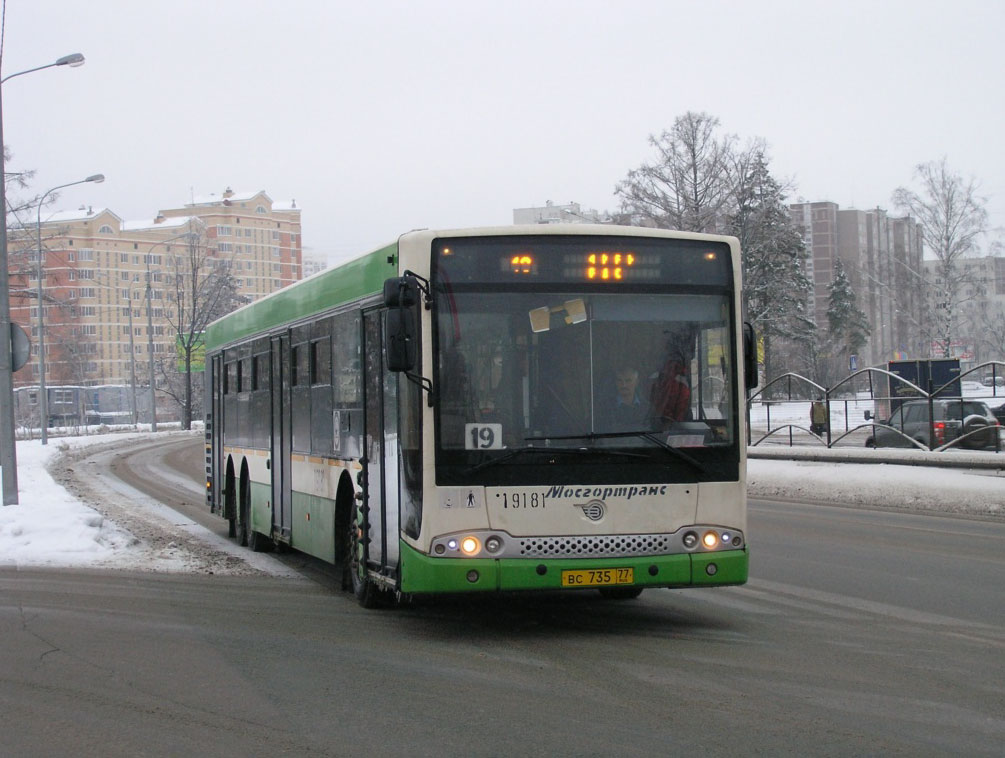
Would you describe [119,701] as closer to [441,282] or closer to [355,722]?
[355,722]

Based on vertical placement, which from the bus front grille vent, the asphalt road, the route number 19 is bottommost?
the asphalt road

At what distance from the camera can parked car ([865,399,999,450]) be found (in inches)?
1002

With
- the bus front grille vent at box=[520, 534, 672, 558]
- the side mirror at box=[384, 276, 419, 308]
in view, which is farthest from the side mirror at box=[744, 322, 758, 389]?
the side mirror at box=[384, 276, 419, 308]

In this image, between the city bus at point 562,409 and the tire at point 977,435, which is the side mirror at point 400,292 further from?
the tire at point 977,435

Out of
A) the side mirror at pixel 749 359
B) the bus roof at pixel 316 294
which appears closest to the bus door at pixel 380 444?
the bus roof at pixel 316 294

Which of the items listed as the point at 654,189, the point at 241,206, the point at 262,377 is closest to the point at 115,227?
the point at 241,206

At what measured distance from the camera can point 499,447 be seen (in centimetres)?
855

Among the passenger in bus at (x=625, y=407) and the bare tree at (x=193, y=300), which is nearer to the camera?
the passenger in bus at (x=625, y=407)

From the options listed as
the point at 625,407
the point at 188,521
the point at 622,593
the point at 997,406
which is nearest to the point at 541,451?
the point at 625,407

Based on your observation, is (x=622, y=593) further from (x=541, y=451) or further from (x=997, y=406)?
(x=997, y=406)

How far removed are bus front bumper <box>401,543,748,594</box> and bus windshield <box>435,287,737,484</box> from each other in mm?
585

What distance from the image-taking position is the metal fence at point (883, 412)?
84.8ft

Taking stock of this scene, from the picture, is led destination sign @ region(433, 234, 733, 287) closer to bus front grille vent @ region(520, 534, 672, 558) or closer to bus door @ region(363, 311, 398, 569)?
bus door @ region(363, 311, 398, 569)

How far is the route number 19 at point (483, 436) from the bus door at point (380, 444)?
0.70 meters
